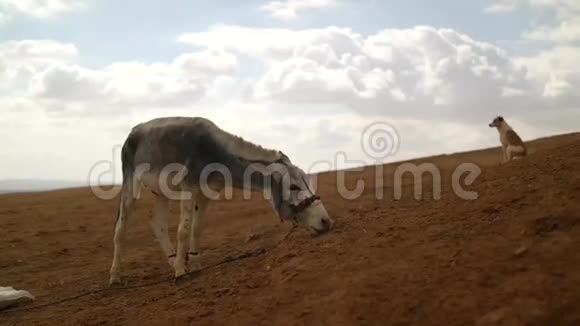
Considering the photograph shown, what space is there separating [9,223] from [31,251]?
4.62m

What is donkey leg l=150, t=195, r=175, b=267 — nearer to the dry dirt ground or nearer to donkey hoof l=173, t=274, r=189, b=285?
the dry dirt ground

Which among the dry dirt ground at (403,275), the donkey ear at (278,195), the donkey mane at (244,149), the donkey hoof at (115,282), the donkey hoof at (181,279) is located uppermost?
the donkey mane at (244,149)

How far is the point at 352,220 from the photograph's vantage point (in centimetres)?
902

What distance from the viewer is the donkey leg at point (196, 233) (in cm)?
902

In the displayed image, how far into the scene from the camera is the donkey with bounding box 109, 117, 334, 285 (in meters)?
8.46

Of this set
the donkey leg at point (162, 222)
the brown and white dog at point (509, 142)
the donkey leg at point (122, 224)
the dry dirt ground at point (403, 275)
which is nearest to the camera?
the dry dirt ground at point (403, 275)

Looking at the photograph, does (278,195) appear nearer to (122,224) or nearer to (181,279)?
(181,279)

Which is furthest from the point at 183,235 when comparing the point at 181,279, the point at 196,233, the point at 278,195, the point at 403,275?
the point at 403,275

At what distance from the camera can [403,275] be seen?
547 cm

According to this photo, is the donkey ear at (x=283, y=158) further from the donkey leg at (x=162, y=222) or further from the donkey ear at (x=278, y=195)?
the donkey leg at (x=162, y=222)

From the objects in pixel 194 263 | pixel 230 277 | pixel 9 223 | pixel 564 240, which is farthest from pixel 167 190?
pixel 9 223

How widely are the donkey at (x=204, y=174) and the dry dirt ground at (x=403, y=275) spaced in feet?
1.50

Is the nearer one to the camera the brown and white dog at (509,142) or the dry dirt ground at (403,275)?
the dry dirt ground at (403,275)

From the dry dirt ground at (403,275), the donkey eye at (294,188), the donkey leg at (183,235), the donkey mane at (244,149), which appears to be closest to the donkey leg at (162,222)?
the dry dirt ground at (403,275)
